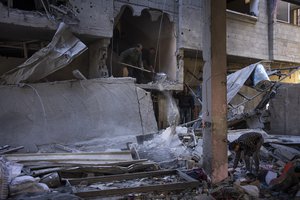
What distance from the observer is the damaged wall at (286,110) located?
33.4 feet

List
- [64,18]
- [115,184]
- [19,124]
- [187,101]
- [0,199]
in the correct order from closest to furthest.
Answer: [0,199] < [115,184] < [19,124] < [64,18] < [187,101]

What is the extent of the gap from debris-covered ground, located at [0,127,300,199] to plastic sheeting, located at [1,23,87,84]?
89.3 inches

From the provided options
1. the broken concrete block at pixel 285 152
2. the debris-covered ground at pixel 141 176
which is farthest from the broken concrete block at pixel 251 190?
the broken concrete block at pixel 285 152

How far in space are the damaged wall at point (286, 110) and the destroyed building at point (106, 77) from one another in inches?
1.2

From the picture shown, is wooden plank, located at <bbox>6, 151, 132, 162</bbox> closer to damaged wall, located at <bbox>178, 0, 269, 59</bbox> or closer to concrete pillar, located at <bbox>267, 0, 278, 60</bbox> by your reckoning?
damaged wall, located at <bbox>178, 0, 269, 59</bbox>

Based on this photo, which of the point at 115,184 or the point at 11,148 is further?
the point at 11,148

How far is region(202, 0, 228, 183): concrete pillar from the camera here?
6.05 metres

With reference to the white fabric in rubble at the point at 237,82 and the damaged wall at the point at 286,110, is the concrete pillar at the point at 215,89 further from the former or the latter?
the damaged wall at the point at 286,110

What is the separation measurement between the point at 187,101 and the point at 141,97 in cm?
375

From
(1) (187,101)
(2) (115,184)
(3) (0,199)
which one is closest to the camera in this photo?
(3) (0,199)

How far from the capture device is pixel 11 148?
7.32 m

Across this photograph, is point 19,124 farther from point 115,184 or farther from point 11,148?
point 115,184

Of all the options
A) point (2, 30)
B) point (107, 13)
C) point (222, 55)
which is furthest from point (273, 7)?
point (2, 30)

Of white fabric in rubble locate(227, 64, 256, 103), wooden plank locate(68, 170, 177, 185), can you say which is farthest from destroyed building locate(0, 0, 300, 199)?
wooden plank locate(68, 170, 177, 185)
